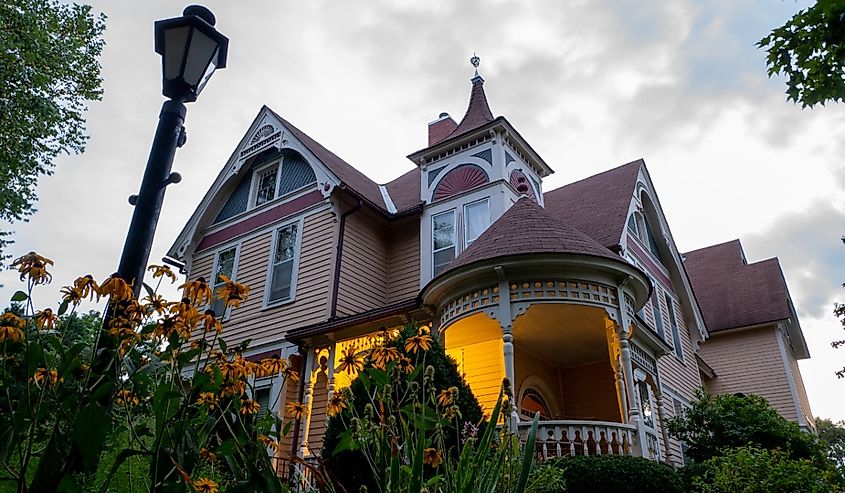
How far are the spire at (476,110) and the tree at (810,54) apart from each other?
23.8 feet

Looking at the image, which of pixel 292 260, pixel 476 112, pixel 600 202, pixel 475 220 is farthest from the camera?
pixel 600 202

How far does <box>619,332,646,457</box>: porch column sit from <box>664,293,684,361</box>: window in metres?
7.92

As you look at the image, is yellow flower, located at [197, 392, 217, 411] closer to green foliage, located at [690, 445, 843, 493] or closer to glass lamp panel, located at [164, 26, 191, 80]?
glass lamp panel, located at [164, 26, 191, 80]

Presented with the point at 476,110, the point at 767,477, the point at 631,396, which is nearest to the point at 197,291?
the point at 631,396

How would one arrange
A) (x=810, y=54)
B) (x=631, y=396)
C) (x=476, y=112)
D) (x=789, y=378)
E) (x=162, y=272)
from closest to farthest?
(x=162, y=272)
(x=810, y=54)
(x=631, y=396)
(x=476, y=112)
(x=789, y=378)

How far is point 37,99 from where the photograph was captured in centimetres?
1227

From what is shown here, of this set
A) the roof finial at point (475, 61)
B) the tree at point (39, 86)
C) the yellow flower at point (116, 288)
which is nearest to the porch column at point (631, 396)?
the yellow flower at point (116, 288)

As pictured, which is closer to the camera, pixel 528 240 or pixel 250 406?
pixel 250 406

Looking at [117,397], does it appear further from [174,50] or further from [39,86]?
[39,86]

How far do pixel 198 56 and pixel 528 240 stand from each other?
574 centimetres

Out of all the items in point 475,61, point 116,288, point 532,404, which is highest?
point 475,61

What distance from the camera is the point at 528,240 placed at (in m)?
8.16

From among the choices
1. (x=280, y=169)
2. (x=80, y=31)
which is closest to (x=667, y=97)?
(x=280, y=169)

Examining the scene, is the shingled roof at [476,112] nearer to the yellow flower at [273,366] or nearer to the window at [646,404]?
the window at [646,404]
